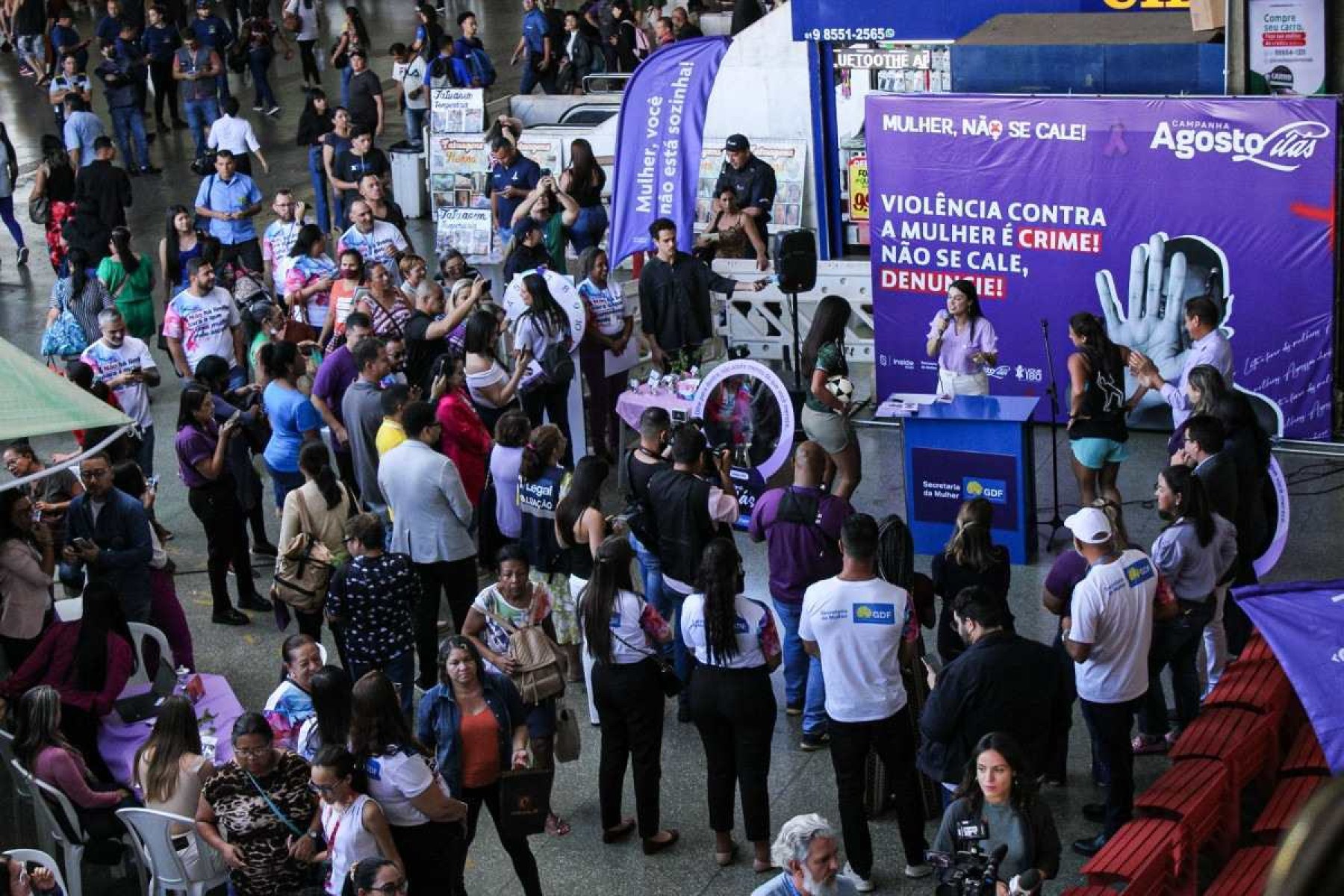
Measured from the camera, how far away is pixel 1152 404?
12.6 m

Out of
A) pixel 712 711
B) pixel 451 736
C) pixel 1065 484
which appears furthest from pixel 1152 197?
pixel 451 736

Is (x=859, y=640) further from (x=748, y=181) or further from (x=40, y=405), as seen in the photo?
(x=748, y=181)

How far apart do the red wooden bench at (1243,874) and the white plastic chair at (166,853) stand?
153 inches

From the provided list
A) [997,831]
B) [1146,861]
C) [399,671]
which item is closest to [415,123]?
[399,671]

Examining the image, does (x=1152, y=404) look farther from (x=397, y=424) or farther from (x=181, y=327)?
(x=181, y=327)

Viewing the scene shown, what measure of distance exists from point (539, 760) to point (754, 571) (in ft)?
11.1

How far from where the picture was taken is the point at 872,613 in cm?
688

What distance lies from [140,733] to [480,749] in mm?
2071

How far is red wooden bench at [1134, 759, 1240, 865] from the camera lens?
6723 mm

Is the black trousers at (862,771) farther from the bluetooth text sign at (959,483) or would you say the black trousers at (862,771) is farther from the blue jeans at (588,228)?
the blue jeans at (588,228)

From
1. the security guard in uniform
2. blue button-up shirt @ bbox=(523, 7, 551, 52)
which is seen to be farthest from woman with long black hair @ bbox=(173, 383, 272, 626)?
blue button-up shirt @ bbox=(523, 7, 551, 52)

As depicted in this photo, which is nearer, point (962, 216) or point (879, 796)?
point (879, 796)

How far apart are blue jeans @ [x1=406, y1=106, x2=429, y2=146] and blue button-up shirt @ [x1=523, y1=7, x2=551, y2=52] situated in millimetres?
2996

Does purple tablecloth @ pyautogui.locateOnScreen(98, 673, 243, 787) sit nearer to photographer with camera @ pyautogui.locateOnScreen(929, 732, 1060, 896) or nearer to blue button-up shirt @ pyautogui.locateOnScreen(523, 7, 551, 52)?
photographer with camera @ pyautogui.locateOnScreen(929, 732, 1060, 896)
